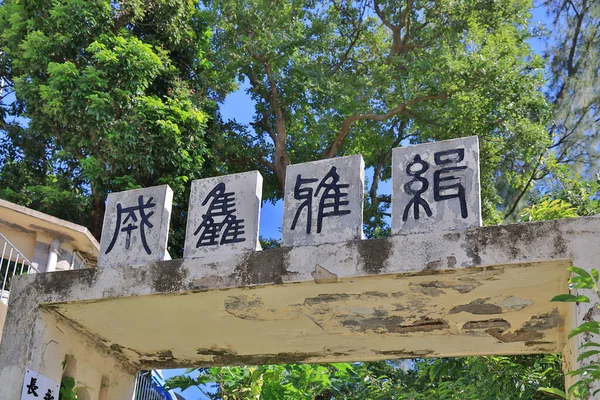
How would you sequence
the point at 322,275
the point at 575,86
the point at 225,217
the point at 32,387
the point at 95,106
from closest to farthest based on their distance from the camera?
the point at 322,275
the point at 225,217
the point at 32,387
the point at 95,106
the point at 575,86

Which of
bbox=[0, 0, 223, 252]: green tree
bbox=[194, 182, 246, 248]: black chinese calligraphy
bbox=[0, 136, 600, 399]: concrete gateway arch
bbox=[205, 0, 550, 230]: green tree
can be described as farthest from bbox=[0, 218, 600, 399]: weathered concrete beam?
bbox=[205, 0, 550, 230]: green tree

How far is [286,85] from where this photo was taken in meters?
13.5

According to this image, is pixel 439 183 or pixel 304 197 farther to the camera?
pixel 304 197

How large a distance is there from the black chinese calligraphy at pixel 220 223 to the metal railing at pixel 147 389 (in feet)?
8.61

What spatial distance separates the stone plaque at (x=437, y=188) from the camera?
3.75 m

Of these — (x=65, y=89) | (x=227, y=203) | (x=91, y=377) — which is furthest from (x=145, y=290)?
(x=65, y=89)

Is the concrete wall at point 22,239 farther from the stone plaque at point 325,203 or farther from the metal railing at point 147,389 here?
the stone plaque at point 325,203

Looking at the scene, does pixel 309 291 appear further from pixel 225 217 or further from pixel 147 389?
pixel 147 389

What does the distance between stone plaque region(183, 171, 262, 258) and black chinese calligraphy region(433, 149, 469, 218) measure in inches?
39.2

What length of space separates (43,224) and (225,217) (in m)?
4.89

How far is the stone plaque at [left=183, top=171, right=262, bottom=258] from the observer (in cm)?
417

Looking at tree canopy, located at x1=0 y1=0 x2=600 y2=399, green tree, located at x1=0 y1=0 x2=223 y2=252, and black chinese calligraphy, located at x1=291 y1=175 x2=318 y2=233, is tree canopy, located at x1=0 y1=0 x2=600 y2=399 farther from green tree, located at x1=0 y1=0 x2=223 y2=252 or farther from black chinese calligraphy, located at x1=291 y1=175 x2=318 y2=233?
black chinese calligraphy, located at x1=291 y1=175 x2=318 y2=233

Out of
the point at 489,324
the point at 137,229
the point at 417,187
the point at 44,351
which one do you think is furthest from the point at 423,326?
the point at 44,351

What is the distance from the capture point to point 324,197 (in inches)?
159
